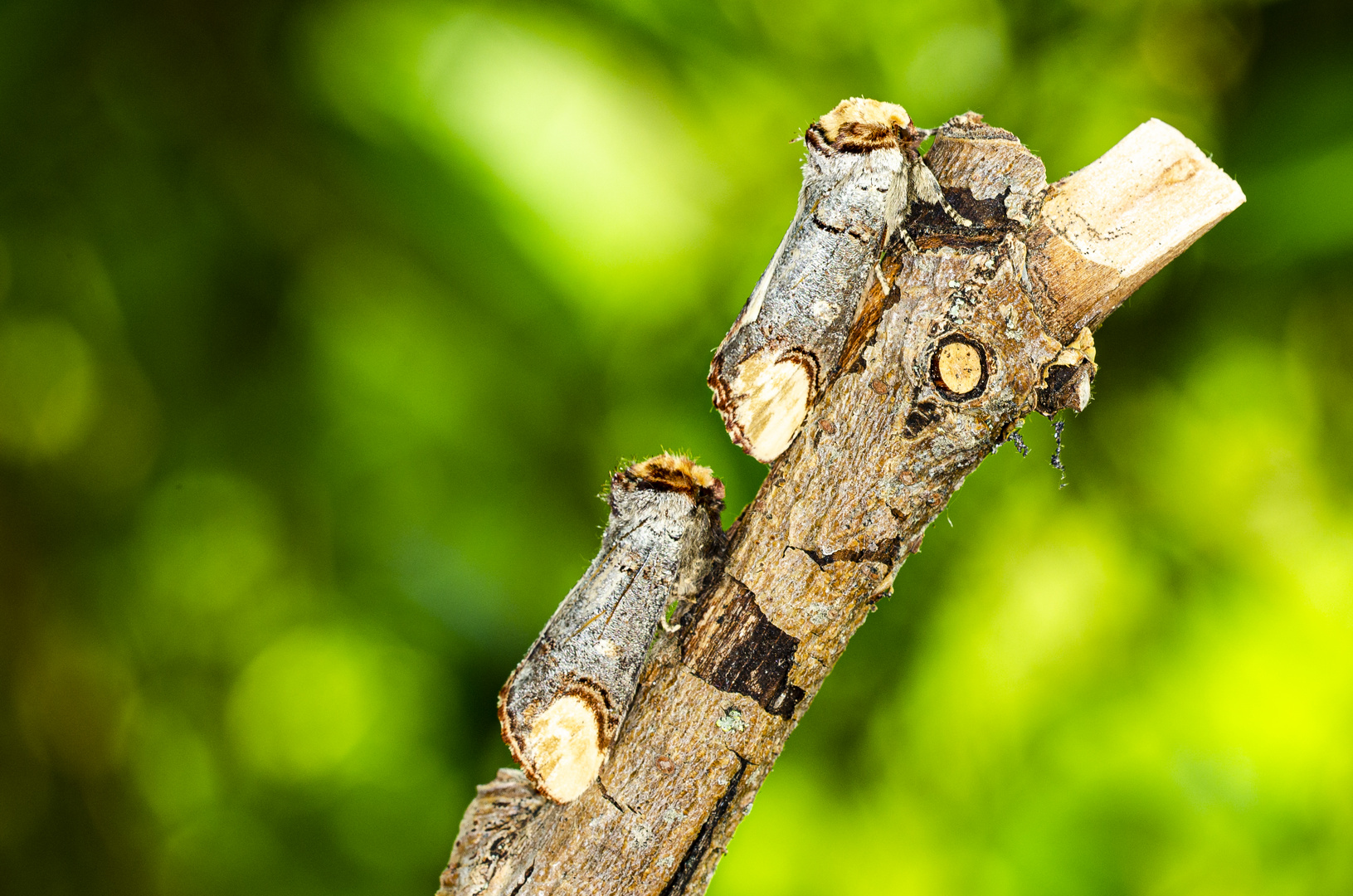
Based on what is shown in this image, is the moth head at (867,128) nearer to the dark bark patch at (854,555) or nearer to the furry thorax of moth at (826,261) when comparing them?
the furry thorax of moth at (826,261)

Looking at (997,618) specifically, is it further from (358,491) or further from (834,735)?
(358,491)

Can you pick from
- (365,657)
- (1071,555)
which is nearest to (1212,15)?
(1071,555)

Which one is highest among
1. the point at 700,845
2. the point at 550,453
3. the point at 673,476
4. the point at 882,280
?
the point at 550,453

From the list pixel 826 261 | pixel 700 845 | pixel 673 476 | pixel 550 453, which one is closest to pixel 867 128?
pixel 826 261

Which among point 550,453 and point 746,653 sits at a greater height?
point 550,453

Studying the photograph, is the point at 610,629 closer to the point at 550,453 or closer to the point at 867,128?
the point at 867,128
